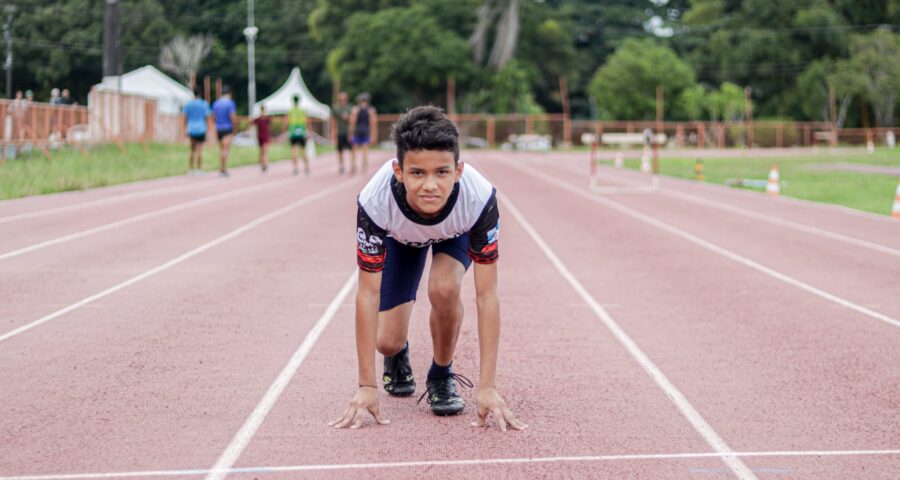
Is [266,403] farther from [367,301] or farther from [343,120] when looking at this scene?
[343,120]

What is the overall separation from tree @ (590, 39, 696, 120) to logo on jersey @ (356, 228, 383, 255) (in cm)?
6365

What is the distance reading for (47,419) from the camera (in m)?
4.71

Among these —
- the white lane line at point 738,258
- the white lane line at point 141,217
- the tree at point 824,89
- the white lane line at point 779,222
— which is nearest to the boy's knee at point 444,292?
the white lane line at point 738,258

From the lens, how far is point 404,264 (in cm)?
489


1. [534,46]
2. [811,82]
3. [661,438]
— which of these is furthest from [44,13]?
[661,438]

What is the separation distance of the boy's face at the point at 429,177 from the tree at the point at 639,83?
63735mm

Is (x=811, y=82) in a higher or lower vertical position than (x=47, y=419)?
higher

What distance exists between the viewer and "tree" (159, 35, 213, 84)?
62.0m

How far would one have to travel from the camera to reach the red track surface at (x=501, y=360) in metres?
4.21

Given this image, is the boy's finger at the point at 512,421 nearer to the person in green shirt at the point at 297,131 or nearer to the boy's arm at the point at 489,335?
the boy's arm at the point at 489,335

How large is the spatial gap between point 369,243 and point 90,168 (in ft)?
62.3

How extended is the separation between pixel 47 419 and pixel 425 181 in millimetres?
2078

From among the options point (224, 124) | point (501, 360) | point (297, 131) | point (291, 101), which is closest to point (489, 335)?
point (501, 360)

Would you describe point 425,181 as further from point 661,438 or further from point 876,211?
point 876,211
